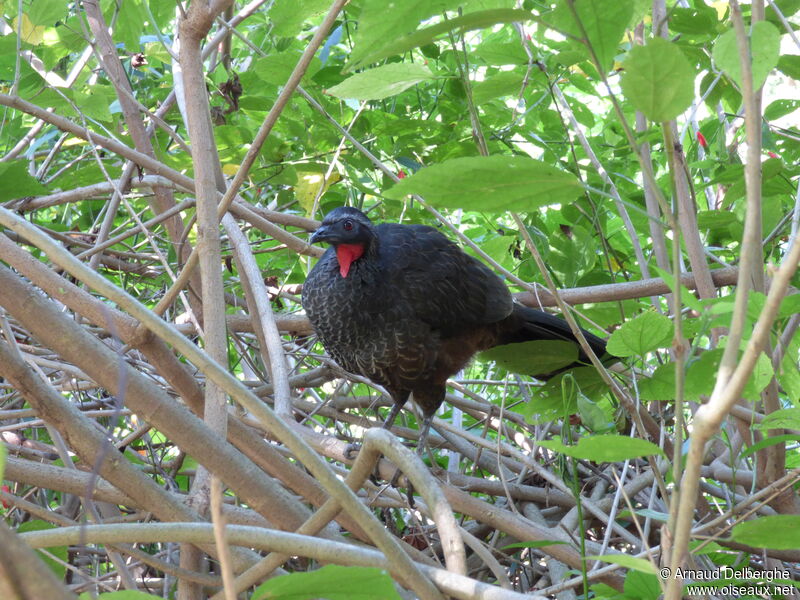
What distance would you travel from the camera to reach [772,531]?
0.76 meters

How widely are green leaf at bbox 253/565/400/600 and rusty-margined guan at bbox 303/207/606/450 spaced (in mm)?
1930

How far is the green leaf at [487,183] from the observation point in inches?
25.7

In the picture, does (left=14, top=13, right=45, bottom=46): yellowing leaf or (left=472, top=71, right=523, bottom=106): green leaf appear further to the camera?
(left=14, top=13, right=45, bottom=46): yellowing leaf

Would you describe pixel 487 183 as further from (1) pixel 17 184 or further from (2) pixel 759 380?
(1) pixel 17 184

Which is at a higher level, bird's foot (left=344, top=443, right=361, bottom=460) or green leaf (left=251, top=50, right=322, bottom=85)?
green leaf (left=251, top=50, right=322, bottom=85)

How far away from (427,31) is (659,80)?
18 cm

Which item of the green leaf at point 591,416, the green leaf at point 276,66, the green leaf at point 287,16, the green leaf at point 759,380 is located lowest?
the green leaf at point 591,416

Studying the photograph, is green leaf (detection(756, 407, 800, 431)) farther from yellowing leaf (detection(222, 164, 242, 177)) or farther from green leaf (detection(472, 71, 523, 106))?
yellowing leaf (detection(222, 164, 242, 177))

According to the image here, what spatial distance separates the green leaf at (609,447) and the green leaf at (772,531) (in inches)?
7.3

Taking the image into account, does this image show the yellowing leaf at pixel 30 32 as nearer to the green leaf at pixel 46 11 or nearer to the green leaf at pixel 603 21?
the green leaf at pixel 46 11

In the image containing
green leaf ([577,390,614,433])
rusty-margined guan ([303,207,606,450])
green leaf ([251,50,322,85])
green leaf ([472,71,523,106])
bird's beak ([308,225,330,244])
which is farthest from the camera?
rusty-margined guan ([303,207,606,450])

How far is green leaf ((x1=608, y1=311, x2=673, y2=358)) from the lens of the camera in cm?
107

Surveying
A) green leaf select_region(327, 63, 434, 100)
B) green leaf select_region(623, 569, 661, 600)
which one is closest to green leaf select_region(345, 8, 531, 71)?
green leaf select_region(327, 63, 434, 100)


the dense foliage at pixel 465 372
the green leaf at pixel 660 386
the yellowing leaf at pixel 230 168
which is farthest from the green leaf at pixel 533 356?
the yellowing leaf at pixel 230 168
